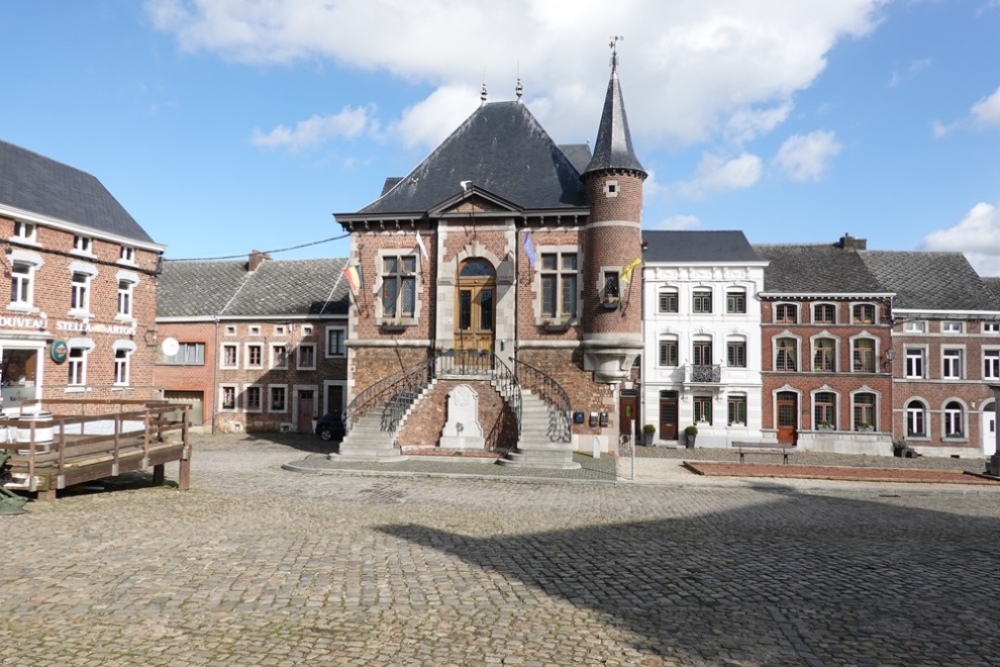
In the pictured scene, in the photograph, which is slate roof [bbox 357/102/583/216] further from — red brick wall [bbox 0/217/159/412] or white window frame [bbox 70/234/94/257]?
white window frame [bbox 70/234/94/257]

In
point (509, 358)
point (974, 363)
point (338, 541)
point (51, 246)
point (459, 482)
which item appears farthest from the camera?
point (974, 363)

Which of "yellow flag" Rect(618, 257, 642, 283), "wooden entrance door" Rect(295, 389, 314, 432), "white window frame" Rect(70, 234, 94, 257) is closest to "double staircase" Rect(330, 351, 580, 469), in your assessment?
"yellow flag" Rect(618, 257, 642, 283)

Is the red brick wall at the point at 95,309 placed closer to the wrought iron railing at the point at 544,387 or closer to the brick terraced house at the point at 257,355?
the brick terraced house at the point at 257,355

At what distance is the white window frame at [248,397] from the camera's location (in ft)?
99.3

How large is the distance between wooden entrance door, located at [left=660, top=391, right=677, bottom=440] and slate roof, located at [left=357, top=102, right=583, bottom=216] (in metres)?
12.7

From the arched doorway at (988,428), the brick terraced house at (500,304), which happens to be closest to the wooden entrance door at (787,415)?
the arched doorway at (988,428)

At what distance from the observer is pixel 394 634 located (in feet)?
19.6

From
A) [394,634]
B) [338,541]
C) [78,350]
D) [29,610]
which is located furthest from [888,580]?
[78,350]

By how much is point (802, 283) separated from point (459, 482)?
853 inches

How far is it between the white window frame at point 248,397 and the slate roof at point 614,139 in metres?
18.2

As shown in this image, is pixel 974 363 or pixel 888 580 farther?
pixel 974 363

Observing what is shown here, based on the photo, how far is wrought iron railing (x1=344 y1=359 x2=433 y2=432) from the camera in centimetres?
2141

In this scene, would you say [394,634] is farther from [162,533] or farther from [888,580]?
[888,580]

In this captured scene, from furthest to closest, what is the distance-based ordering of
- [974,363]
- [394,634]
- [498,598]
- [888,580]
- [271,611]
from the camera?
[974,363] < [888,580] < [498,598] < [271,611] < [394,634]
